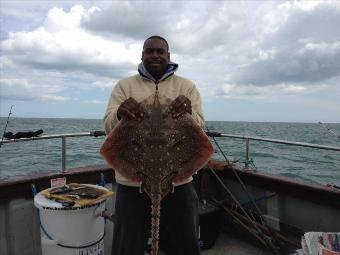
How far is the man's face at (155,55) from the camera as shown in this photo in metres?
2.97

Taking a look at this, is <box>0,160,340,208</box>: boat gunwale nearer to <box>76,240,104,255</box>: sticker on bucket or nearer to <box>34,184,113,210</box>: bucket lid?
<box>34,184,113,210</box>: bucket lid

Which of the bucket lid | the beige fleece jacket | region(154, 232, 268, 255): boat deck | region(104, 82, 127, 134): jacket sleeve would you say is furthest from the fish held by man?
region(154, 232, 268, 255): boat deck

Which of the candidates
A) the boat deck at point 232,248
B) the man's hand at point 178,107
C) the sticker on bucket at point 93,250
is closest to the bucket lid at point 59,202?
the sticker on bucket at point 93,250

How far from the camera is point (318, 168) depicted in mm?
18391

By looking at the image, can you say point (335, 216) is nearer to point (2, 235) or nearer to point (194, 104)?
point (194, 104)

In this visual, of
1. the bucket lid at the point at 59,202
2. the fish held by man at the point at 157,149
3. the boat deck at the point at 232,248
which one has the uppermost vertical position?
the fish held by man at the point at 157,149

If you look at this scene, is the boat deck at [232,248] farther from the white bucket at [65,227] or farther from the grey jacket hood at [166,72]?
the grey jacket hood at [166,72]

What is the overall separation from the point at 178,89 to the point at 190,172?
0.85 meters

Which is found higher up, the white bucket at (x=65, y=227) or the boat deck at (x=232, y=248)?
the white bucket at (x=65, y=227)

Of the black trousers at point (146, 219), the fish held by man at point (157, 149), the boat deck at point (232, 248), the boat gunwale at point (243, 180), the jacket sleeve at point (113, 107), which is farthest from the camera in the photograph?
the boat deck at point (232, 248)

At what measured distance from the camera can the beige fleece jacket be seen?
2.95 m

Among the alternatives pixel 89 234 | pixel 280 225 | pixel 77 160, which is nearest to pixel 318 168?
pixel 77 160

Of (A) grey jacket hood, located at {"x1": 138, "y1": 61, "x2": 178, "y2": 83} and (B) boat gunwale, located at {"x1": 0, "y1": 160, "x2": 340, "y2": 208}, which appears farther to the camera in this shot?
(B) boat gunwale, located at {"x1": 0, "y1": 160, "x2": 340, "y2": 208}

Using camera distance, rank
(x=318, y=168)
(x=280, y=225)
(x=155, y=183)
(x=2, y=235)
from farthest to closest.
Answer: (x=318, y=168)
(x=280, y=225)
(x=2, y=235)
(x=155, y=183)
